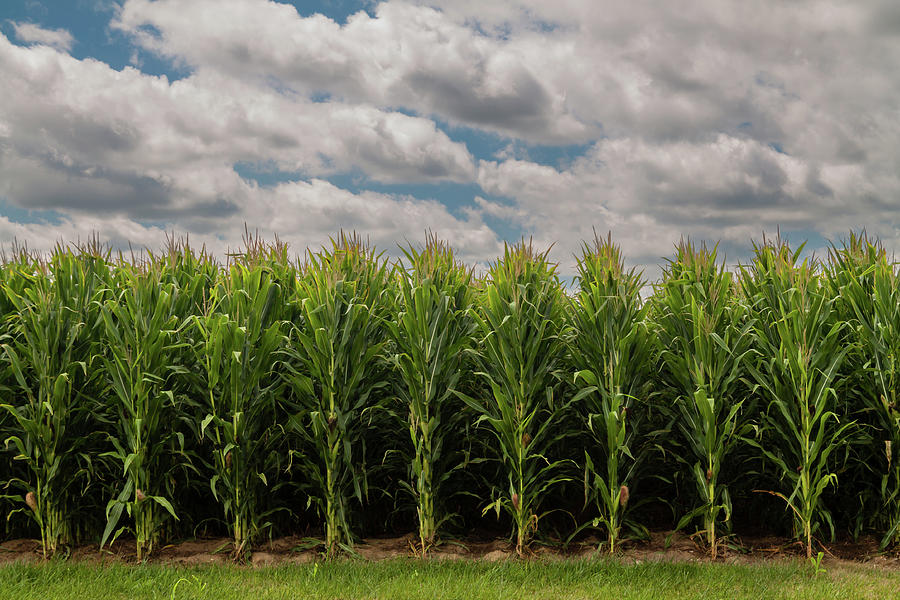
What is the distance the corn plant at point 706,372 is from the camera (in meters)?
5.79

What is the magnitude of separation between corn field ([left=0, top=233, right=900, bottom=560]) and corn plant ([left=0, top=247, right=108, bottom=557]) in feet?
0.09

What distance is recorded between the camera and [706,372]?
5.92 metres

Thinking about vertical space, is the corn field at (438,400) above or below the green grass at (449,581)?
above

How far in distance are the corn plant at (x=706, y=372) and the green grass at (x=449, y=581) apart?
2.08ft

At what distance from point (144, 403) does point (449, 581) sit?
2955 millimetres

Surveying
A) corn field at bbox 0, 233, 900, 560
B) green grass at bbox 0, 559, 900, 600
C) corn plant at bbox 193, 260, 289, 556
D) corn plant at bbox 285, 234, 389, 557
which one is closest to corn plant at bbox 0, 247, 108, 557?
corn field at bbox 0, 233, 900, 560

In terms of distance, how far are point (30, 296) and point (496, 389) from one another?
422 cm

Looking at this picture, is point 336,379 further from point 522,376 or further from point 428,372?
point 522,376

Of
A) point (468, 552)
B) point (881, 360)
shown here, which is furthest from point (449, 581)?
point (881, 360)

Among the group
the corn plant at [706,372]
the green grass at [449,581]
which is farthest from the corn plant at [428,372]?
the corn plant at [706,372]

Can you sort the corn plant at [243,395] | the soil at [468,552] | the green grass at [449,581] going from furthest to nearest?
1. the soil at [468,552]
2. the corn plant at [243,395]
3. the green grass at [449,581]

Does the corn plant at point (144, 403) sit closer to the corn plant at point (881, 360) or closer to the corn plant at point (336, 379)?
the corn plant at point (336, 379)

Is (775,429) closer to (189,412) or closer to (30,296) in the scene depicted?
(189,412)

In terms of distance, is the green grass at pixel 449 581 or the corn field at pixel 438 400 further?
the corn field at pixel 438 400
